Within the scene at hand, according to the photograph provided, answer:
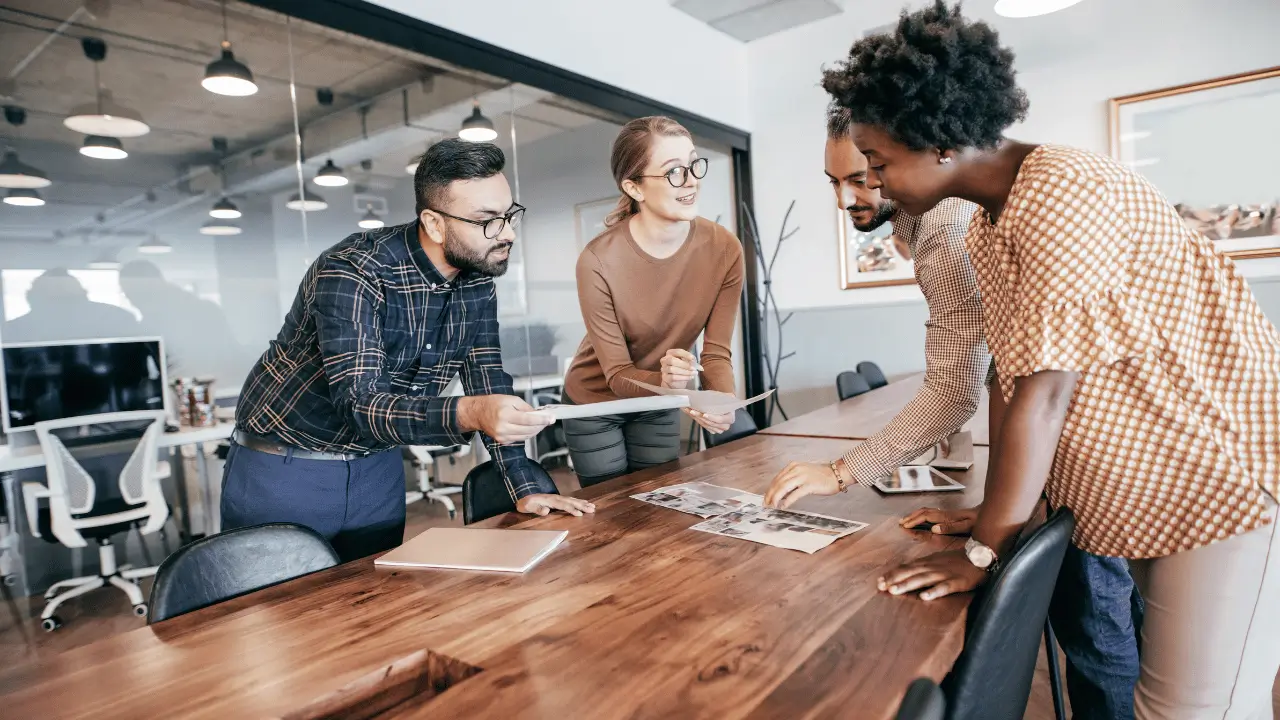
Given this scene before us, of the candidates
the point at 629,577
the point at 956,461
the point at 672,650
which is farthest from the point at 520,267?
the point at 672,650

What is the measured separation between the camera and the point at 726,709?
0.73m

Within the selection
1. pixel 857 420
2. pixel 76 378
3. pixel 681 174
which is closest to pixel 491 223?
pixel 681 174

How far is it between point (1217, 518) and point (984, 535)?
11.9 inches

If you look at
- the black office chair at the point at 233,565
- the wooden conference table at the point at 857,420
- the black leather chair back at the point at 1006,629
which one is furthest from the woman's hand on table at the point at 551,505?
the wooden conference table at the point at 857,420

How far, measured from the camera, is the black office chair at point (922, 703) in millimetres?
525

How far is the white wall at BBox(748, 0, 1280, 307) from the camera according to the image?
406 cm

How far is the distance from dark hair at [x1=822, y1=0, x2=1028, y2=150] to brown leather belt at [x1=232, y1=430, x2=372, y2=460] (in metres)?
1.37

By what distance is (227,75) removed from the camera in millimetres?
2961

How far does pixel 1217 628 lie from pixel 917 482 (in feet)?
2.10

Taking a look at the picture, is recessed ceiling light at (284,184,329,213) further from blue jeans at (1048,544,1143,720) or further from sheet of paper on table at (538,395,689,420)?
blue jeans at (1048,544,1143,720)

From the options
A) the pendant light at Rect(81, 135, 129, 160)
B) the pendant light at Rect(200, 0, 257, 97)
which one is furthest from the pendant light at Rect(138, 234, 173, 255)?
the pendant light at Rect(200, 0, 257, 97)

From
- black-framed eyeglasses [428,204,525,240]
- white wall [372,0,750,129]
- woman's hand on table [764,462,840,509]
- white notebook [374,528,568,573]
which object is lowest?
white notebook [374,528,568,573]

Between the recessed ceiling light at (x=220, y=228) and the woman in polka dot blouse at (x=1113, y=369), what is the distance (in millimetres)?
2875

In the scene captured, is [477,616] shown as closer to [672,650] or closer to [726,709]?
[672,650]
